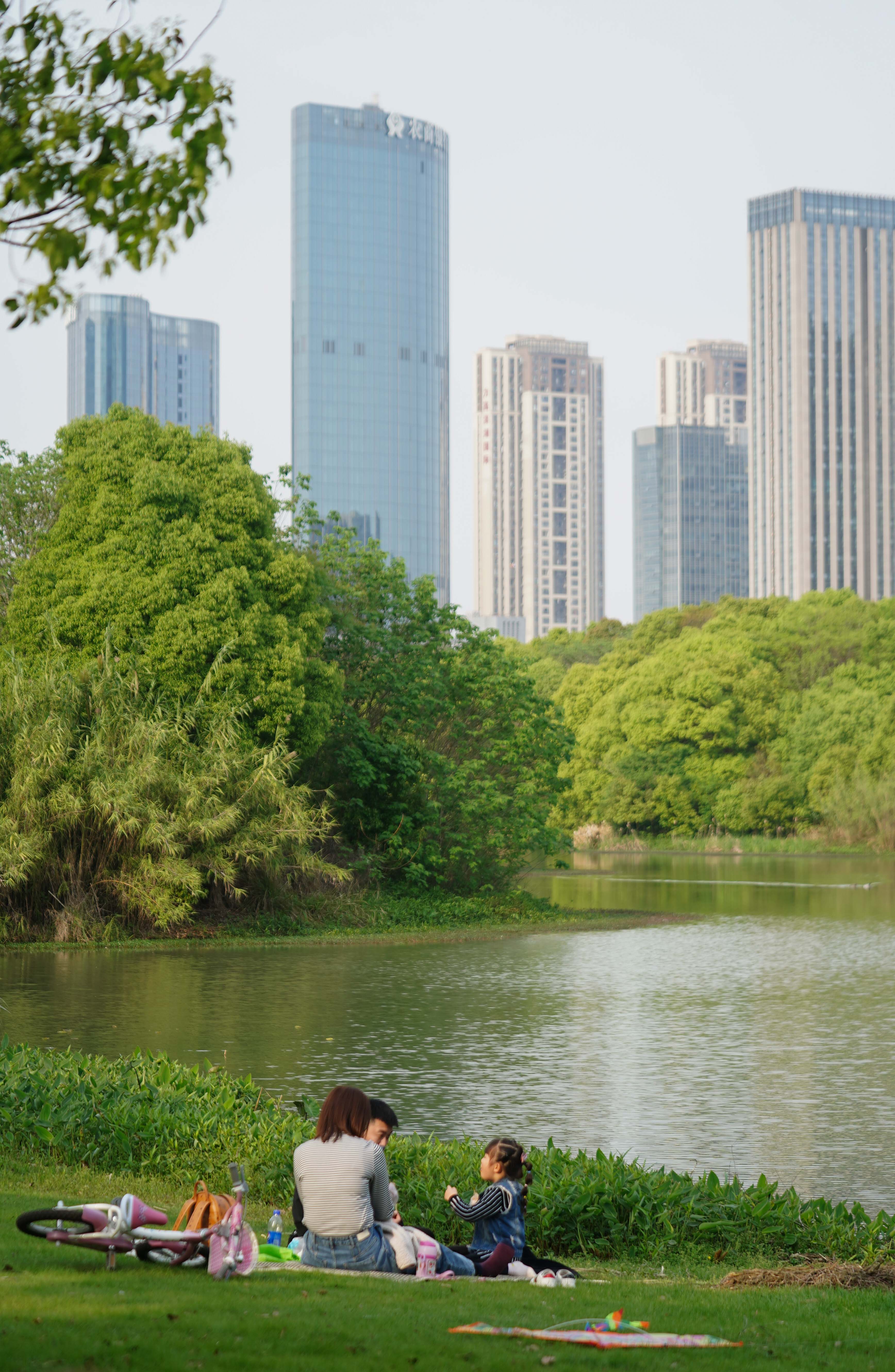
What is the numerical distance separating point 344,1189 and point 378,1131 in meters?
0.54

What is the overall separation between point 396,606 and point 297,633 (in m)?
5.49

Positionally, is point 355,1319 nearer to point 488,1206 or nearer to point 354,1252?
point 354,1252

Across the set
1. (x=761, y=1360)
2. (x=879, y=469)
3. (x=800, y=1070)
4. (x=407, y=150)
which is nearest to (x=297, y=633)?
(x=800, y=1070)

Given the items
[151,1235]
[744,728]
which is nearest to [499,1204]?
[151,1235]

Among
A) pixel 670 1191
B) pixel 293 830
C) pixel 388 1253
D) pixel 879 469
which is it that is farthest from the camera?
pixel 879 469

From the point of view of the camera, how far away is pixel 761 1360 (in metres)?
5.63

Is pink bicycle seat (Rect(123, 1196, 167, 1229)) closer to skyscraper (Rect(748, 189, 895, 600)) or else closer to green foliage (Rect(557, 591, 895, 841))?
green foliage (Rect(557, 591, 895, 841))

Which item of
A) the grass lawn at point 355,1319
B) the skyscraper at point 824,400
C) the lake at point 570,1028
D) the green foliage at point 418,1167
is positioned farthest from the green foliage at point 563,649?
the skyscraper at point 824,400

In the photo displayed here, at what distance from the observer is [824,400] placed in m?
184

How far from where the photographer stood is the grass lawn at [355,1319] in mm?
5152

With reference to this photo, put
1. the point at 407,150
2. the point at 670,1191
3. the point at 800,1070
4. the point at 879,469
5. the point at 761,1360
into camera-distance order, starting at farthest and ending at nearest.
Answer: the point at 407,150, the point at 879,469, the point at 800,1070, the point at 670,1191, the point at 761,1360

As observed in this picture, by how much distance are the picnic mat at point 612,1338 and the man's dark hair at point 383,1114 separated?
150 cm

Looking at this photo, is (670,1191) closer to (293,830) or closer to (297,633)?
(293,830)

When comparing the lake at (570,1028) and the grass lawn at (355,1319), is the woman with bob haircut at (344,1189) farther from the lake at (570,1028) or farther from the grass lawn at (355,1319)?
the lake at (570,1028)
